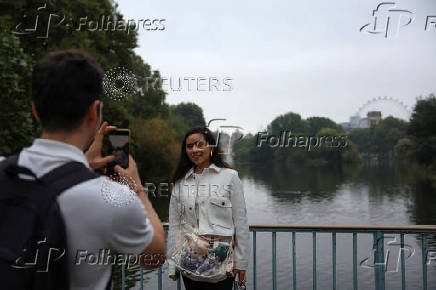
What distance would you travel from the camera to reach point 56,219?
1.18 metres

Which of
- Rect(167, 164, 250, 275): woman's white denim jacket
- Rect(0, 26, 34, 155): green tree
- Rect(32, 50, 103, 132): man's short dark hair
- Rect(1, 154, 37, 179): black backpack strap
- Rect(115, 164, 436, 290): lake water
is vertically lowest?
Rect(115, 164, 436, 290): lake water

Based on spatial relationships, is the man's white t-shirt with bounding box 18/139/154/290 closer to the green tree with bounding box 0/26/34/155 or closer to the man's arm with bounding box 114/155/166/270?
the man's arm with bounding box 114/155/166/270

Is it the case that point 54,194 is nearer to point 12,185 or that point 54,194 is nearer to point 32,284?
point 12,185

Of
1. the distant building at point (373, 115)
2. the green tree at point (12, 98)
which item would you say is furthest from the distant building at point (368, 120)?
the green tree at point (12, 98)

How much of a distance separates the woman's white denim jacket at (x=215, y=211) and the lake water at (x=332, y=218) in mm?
2106

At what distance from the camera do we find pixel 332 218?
25.4m

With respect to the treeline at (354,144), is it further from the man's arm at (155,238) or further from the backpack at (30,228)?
the backpack at (30,228)

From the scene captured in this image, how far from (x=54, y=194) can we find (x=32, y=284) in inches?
10.2

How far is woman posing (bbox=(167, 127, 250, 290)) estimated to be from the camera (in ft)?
9.73

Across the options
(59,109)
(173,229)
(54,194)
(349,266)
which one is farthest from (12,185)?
(349,266)

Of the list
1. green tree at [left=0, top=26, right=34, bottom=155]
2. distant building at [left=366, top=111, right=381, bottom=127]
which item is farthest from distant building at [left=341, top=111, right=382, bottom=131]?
green tree at [left=0, top=26, right=34, bottom=155]

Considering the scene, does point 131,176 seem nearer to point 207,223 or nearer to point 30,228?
point 30,228

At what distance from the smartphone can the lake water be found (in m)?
3.63

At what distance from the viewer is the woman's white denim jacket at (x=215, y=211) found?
9.89 feet
